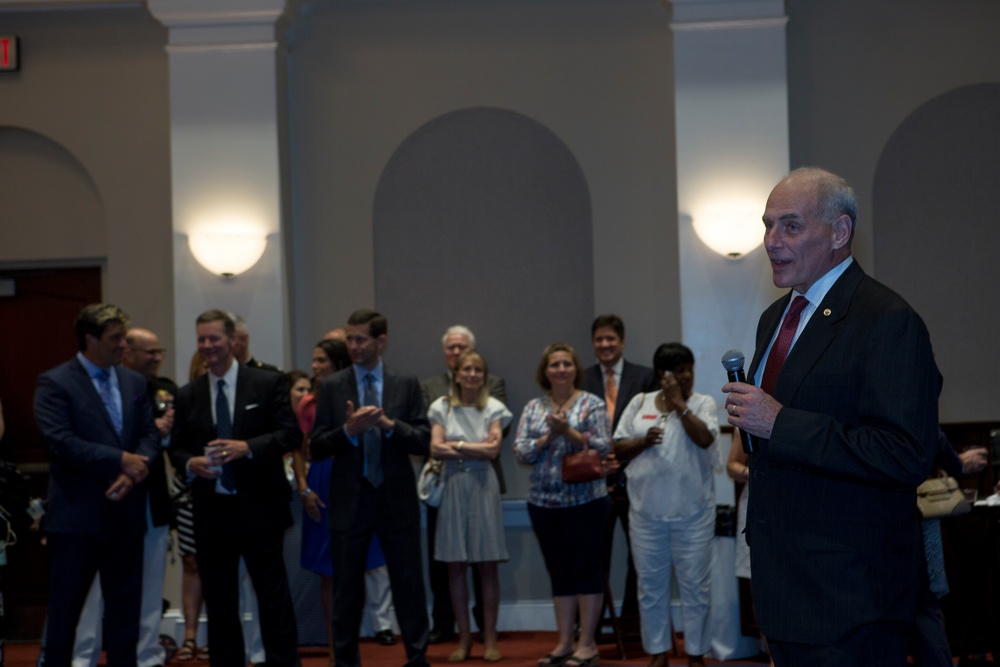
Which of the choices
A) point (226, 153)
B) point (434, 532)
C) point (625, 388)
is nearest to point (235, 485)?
point (434, 532)

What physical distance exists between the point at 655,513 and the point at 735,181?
2.50m

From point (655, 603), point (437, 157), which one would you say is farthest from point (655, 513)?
point (437, 157)

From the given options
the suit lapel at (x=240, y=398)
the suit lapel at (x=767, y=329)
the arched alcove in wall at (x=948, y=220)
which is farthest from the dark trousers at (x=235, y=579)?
the arched alcove in wall at (x=948, y=220)

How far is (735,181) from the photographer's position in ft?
24.5

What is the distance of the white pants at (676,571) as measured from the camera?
236 inches

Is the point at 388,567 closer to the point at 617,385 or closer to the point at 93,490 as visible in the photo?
the point at 93,490

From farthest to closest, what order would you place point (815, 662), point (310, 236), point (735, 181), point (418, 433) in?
point (310, 236), point (735, 181), point (418, 433), point (815, 662)

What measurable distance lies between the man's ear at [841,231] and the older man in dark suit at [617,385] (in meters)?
4.27

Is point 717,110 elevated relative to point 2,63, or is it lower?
lower

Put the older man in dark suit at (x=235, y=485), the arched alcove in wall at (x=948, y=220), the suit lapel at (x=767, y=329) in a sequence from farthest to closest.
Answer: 1. the arched alcove in wall at (x=948, y=220)
2. the older man in dark suit at (x=235, y=485)
3. the suit lapel at (x=767, y=329)

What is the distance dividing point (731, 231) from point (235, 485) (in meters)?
3.55

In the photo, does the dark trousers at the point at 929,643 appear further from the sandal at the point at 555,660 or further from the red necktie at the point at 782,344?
the sandal at the point at 555,660

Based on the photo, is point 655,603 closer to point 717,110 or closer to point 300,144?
point 717,110

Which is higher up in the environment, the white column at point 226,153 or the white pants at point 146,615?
the white column at point 226,153
